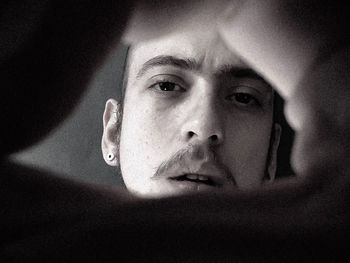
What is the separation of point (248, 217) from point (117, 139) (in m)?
0.08

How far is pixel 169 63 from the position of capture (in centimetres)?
30

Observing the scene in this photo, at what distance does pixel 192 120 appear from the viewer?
0.96ft

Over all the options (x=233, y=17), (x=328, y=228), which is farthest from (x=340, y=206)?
(x=233, y=17)

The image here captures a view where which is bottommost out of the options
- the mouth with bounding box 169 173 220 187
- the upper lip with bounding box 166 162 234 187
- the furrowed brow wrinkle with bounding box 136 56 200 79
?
the mouth with bounding box 169 173 220 187

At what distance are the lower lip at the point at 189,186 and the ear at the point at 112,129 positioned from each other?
0.03 m

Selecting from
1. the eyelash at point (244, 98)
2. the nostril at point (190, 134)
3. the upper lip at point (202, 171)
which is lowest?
the upper lip at point (202, 171)

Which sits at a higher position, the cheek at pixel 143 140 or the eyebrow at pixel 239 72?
the eyebrow at pixel 239 72

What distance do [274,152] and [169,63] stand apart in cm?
8

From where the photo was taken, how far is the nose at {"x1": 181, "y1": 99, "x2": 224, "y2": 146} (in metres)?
0.29

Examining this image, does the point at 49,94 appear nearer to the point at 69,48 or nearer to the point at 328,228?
the point at 69,48

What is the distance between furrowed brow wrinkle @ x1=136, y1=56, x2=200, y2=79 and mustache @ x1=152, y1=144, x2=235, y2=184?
0.05m

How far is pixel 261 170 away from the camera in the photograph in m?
0.29

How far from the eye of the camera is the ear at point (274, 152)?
29 centimetres

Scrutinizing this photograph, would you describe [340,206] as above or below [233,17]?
below
